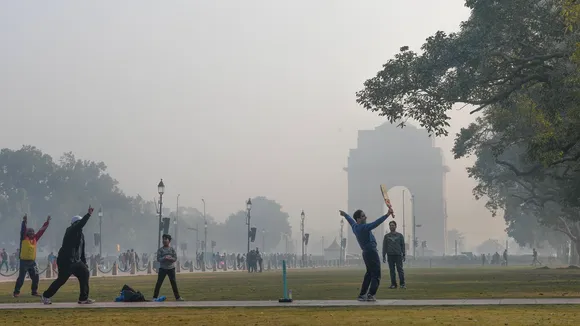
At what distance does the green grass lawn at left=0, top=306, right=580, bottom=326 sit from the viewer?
15730mm

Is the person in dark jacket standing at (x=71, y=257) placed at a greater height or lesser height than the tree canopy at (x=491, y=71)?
lesser

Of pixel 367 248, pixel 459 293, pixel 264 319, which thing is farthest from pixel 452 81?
pixel 264 319

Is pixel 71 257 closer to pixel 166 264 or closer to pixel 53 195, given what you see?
pixel 166 264

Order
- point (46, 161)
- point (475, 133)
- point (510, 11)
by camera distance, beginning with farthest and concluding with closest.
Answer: point (46, 161)
point (475, 133)
point (510, 11)

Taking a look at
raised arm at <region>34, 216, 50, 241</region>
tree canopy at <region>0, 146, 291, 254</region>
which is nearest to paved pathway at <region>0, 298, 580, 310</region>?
raised arm at <region>34, 216, 50, 241</region>

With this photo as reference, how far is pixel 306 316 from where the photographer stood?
1705cm

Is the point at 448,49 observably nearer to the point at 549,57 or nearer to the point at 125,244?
the point at 549,57

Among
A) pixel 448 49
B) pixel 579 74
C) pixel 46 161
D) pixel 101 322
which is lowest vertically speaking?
pixel 101 322

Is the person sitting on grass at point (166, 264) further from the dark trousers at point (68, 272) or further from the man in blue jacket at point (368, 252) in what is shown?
the man in blue jacket at point (368, 252)

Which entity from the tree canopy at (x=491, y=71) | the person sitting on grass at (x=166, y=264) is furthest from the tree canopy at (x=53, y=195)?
the person sitting on grass at (x=166, y=264)

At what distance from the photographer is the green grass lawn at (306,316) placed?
619 inches

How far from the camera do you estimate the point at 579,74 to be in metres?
31.9

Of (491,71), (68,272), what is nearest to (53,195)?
(491,71)

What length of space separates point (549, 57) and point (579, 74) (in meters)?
3.00
